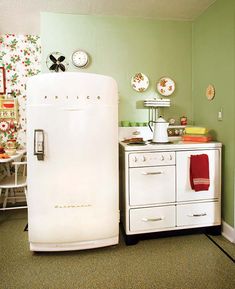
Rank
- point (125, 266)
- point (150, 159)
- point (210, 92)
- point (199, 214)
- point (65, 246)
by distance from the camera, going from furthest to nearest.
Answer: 1. point (210, 92)
2. point (199, 214)
3. point (150, 159)
4. point (65, 246)
5. point (125, 266)

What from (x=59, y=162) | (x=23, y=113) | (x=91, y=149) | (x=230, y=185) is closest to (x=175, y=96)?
(x=230, y=185)

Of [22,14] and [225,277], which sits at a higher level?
[22,14]

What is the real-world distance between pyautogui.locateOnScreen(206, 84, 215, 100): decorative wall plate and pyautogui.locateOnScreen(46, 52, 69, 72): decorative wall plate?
1636 millimetres

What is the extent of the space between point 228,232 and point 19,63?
3.44 m

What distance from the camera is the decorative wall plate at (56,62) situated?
2779 mm

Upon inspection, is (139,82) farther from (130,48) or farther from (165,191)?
(165,191)

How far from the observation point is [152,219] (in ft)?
7.64

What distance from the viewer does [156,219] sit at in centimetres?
234

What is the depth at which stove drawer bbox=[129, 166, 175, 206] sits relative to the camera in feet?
7.48

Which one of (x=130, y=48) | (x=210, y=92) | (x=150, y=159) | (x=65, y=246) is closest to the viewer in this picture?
(x=65, y=246)

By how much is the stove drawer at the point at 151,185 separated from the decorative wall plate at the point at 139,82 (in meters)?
1.11

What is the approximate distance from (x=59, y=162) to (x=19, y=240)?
3.41 ft

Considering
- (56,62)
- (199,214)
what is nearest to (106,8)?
(56,62)

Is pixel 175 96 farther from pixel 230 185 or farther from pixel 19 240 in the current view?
pixel 19 240
